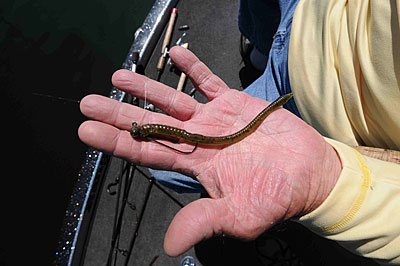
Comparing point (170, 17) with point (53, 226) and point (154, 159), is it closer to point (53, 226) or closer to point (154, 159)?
point (154, 159)

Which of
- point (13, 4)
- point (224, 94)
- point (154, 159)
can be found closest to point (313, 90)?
point (224, 94)

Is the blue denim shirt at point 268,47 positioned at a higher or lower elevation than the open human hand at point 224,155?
higher

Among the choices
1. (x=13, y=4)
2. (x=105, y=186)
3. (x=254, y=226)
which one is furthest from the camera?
(x=13, y=4)

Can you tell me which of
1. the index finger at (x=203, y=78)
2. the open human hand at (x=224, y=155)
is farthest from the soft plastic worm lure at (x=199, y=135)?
the index finger at (x=203, y=78)

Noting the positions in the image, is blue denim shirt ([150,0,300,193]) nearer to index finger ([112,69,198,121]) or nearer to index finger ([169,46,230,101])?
index finger ([169,46,230,101])

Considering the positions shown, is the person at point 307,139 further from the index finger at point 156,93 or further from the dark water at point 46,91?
the dark water at point 46,91

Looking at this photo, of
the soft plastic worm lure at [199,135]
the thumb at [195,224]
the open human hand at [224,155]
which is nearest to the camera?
the thumb at [195,224]

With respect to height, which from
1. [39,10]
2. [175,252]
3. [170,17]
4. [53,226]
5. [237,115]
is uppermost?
[39,10]
